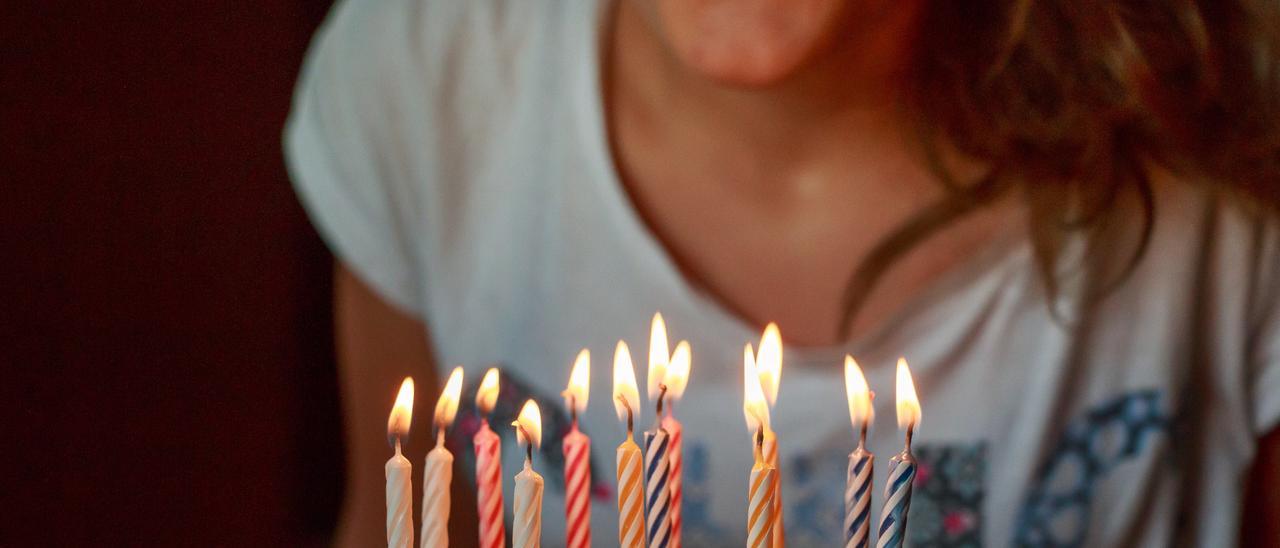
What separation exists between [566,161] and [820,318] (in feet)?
0.79

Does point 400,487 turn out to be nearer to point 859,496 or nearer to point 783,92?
point 859,496

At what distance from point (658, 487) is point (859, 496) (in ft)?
0.37

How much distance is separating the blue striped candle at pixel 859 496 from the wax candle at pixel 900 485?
0.5 inches

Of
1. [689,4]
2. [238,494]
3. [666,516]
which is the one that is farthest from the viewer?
[238,494]

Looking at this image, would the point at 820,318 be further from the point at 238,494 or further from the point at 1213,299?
the point at 238,494

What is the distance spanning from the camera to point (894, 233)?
1062 mm

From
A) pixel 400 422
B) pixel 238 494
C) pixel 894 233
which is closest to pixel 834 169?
pixel 894 233

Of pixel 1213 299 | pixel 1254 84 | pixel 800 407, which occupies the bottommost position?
pixel 800 407

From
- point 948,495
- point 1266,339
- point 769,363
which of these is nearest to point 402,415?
point 769,363

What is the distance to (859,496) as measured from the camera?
0.73 metres

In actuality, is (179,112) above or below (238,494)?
above

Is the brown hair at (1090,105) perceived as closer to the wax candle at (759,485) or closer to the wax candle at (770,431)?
the wax candle at (770,431)

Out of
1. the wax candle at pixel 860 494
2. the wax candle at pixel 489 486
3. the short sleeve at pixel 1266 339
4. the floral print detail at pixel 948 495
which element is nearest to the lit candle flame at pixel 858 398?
the wax candle at pixel 860 494

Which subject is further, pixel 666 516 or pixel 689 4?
pixel 689 4
